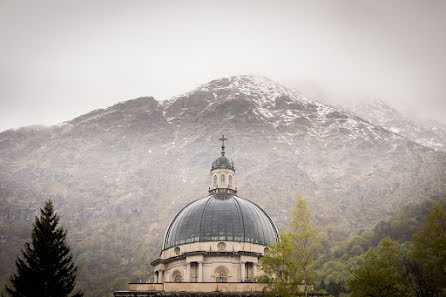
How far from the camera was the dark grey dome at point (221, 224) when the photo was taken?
167 ft

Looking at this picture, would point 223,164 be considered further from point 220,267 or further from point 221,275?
point 221,275

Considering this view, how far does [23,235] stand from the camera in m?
182

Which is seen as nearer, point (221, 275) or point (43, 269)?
point (43, 269)

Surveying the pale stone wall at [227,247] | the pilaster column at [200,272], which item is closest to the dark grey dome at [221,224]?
the pale stone wall at [227,247]

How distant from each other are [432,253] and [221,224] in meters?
21.2

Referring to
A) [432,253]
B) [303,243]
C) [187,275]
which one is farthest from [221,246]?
[432,253]

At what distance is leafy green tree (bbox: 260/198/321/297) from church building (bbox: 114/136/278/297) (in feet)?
25.7

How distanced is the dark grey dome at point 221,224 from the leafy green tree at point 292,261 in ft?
36.6

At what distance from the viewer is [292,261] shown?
37312 millimetres

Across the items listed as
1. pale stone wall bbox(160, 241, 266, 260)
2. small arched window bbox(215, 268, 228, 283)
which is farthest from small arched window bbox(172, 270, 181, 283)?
small arched window bbox(215, 268, 228, 283)

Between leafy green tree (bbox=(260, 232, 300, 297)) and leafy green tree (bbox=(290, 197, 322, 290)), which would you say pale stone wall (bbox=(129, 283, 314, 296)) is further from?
leafy green tree (bbox=(260, 232, 300, 297))

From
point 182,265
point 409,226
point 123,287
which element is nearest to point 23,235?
point 123,287

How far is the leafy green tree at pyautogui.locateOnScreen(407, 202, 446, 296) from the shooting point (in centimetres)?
3788

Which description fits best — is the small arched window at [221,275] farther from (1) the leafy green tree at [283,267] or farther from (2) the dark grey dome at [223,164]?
(2) the dark grey dome at [223,164]
